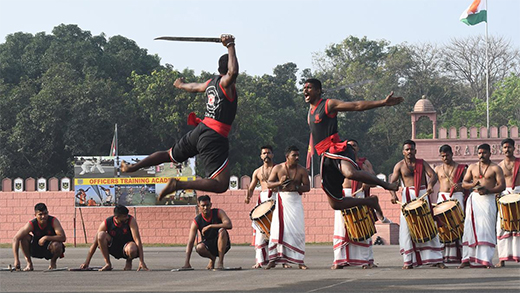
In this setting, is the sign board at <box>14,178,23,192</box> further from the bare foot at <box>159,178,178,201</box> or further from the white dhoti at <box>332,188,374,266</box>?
the bare foot at <box>159,178,178,201</box>

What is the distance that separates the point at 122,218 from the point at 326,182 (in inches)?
153

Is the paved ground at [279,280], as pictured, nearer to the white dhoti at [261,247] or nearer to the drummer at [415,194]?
the drummer at [415,194]

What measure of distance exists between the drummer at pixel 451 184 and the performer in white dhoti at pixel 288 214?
2135mm

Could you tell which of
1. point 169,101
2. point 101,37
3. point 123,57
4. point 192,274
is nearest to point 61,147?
point 169,101

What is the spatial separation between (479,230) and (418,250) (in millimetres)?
980

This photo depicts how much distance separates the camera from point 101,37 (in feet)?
202

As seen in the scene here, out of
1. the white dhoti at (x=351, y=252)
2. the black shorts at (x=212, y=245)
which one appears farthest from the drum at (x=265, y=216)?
the white dhoti at (x=351, y=252)

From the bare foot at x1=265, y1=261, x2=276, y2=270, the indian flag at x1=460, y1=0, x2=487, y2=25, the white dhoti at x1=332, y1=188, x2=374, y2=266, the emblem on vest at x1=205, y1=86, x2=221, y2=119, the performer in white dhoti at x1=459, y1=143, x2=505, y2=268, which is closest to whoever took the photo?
the emblem on vest at x1=205, y1=86, x2=221, y2=119

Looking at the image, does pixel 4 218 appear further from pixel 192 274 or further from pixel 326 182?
pixel 326 182

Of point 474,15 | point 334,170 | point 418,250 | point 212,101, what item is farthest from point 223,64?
point 474,15

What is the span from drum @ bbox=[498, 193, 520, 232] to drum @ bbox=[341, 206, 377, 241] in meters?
2.03

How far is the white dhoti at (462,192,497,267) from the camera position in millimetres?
14391

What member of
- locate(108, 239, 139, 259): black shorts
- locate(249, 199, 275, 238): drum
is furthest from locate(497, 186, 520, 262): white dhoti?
locate(108, 239, 139, 259): black shorts

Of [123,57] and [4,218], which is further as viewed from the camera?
[123,57]
